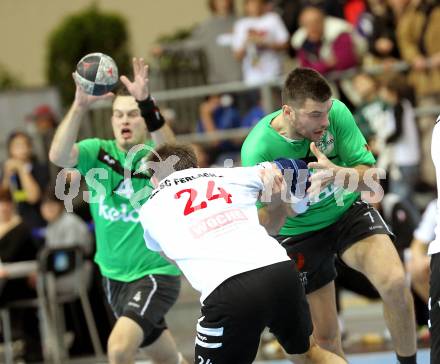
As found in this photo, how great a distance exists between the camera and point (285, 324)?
5434mm

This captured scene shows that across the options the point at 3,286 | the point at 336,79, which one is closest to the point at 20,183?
the point at 3,286

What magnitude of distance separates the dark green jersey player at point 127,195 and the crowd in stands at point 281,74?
3492 mm

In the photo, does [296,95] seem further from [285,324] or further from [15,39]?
[15,39]

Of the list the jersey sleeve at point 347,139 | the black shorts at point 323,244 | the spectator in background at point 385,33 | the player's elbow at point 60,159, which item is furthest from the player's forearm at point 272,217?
the spectator in background at point 385,33

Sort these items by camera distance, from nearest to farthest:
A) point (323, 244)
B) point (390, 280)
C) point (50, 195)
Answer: point (390, 280), point (323, 244), point (50, 195)

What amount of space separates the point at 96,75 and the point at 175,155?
64.6 inches

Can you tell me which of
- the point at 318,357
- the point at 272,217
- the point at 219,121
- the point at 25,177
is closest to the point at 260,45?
the point at 219,121

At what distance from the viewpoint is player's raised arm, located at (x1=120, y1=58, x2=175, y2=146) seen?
728 centimetres

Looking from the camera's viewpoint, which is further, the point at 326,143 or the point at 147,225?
the point at 326,143

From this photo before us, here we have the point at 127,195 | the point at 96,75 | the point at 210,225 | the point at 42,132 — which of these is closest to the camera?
the point at 210,225

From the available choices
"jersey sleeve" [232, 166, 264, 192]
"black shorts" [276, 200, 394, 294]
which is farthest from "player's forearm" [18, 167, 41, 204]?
"jersey sleeve" [232, 166, 264, 192]

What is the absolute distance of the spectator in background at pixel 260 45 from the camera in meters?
12.4

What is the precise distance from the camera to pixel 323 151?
6.68m

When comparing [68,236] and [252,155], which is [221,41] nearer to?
[68,236]
